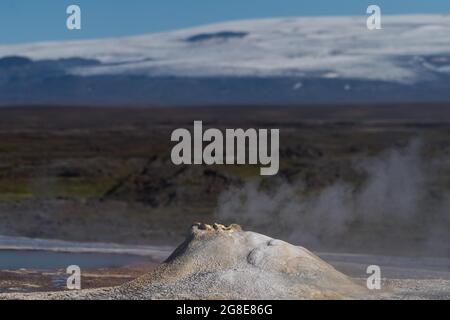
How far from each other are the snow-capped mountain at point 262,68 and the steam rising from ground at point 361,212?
10470cm

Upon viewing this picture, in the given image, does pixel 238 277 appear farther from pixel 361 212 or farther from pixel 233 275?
pixel 361 212

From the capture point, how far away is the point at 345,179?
124 ft

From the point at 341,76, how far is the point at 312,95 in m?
4.32

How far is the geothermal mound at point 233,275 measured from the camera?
17453 millimetres

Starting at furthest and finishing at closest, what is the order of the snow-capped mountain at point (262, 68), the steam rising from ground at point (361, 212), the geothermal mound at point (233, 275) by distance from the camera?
1. the snow-capped mountain at point (262, 68)
2. the steam rising from ground at point (361, 212)
3. the geothermal mound at point (233, 275)

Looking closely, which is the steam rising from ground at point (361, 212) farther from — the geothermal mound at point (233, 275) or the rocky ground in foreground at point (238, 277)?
the geothermal mound at point (233, 275)

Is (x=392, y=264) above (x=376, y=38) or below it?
below

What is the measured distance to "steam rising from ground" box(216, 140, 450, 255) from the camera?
29312 millimetres

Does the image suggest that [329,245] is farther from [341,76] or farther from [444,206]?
[341,76]

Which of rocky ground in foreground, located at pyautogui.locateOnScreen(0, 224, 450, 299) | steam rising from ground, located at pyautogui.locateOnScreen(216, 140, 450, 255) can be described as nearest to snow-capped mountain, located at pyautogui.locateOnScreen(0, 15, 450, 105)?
steam rising from ground, located at pyautogui.locateOnScreen(216, 140, 450, 255)

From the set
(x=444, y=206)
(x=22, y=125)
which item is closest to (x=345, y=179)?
(x=444, y=206)

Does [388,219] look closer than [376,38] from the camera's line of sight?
Yes

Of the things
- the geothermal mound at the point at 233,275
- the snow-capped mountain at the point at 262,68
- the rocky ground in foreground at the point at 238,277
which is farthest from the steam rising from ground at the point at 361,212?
the snow-capped mountain at the point at 262,68

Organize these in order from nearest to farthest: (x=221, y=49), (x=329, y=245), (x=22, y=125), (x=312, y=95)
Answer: (x=329, y=245)
(x=22, y=125)
(x=312, y=95)
(x=221, y=49)
